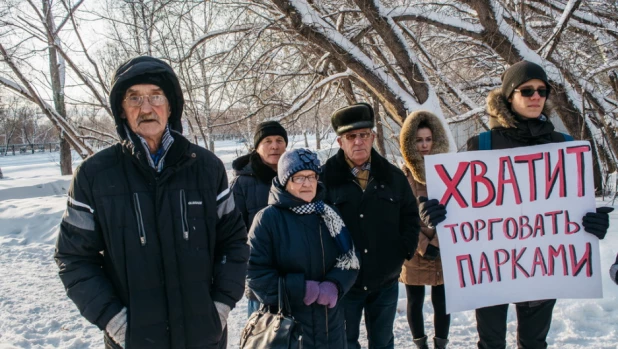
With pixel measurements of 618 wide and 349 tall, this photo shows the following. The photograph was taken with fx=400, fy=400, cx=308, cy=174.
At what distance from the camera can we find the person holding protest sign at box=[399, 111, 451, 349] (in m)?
2.85

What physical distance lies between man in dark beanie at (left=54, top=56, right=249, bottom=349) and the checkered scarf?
0.54 m

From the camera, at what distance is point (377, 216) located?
8.29ft

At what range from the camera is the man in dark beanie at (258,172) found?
290 centimetres

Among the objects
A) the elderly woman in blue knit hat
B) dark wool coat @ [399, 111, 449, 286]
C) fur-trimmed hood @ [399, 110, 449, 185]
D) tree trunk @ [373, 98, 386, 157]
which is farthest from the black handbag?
tree trunk @ [373, 98, 386, 157]

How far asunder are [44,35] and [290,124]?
3.98m

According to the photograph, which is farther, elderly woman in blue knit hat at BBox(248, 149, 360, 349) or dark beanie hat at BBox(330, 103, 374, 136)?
dark beanie hat at BBox(330, 103, 374, 136)

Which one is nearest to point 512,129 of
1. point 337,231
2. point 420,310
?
point 337,231

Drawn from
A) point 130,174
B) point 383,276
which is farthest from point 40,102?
point 383,276

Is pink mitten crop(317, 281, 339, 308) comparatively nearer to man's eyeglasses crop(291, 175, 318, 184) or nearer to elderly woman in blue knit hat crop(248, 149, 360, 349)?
elderly woman in blue knit hat crop(248, 149, 360, 349)

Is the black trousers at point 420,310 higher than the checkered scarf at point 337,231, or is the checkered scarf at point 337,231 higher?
the checkered scarf at point 337,231

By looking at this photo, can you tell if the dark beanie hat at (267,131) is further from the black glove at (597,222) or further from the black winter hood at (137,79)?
the black glove at (597,222)

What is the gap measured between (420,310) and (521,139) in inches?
57.0

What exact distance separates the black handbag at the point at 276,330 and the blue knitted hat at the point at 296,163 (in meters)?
0.57

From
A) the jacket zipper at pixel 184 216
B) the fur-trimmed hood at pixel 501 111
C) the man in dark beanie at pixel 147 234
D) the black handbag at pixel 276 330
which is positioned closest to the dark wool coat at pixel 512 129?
the fur-trimmed hood at pixel 501 111
